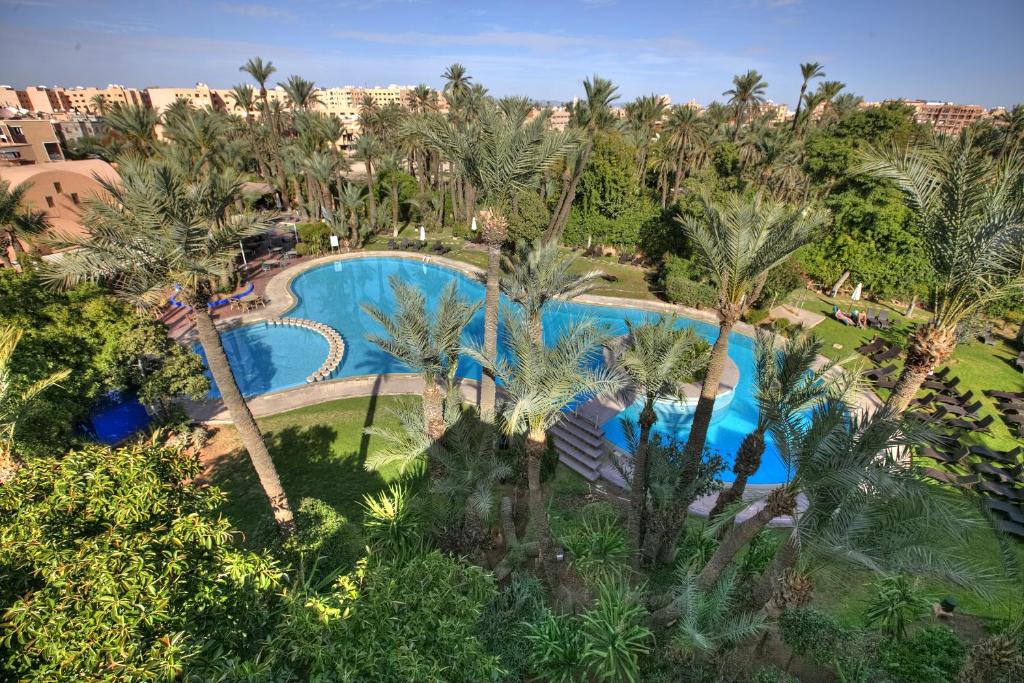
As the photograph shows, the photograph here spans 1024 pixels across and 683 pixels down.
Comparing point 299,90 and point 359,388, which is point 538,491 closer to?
point 359,388

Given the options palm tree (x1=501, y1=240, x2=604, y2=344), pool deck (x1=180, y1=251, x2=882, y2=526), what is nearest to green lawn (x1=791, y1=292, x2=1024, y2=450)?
pool deck (x1=180, y1=251, x2=882, y2=526)

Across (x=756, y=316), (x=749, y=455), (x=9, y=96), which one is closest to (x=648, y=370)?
(x=749, y=455)

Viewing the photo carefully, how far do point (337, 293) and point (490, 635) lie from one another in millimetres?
25970

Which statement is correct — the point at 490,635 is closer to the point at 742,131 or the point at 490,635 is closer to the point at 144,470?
the point at 144,470

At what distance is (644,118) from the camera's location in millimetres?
46469

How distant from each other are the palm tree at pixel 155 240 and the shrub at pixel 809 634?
12.8m

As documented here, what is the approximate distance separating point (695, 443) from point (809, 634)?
4.00 metres

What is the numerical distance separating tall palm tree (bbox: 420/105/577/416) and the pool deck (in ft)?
17.0

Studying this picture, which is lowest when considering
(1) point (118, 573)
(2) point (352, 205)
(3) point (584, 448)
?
(3) point (584, 448)

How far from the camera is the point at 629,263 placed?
3600 centimetres

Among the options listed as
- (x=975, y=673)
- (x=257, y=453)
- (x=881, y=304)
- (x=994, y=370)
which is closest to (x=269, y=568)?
(x=257, y=453)

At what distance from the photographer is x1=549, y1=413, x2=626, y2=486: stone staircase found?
50.8 feet

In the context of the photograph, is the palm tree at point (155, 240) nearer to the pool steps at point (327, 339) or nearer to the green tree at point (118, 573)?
the green tree at point (118, 573)

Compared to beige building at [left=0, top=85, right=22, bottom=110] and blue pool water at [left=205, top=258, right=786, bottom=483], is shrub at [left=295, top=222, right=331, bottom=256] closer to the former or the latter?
blue pool water at [left=205, top=258, right=786, bottom=483]
